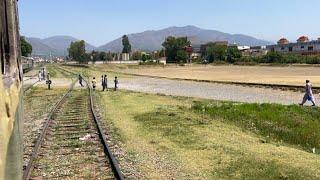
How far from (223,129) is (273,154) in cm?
455

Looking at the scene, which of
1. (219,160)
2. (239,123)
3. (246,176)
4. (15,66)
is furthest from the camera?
(239,123)

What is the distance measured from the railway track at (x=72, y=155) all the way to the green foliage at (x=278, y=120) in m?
5.66

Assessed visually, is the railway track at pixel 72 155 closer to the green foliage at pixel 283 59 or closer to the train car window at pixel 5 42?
the train car window at pixel 5 42

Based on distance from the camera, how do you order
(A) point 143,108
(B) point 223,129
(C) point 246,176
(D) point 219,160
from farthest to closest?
(A) point 143,108
(B) point 223,129
(D) point 219,160
(C) point 246,176

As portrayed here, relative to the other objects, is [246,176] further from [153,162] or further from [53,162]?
[53,162]

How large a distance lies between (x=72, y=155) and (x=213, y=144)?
3.63 m

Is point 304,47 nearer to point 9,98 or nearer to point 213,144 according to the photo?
point 213,144

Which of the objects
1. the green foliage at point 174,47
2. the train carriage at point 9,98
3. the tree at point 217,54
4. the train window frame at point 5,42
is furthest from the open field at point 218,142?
the green foliage at point 174,47

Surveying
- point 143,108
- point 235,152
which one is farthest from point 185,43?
point 235,152

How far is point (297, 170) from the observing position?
372 inches

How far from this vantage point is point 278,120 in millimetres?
19234

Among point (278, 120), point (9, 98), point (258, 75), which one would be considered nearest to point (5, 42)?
point (9, 98)

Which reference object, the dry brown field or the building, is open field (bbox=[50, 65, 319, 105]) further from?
the building

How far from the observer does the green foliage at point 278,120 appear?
15812 millimetres
